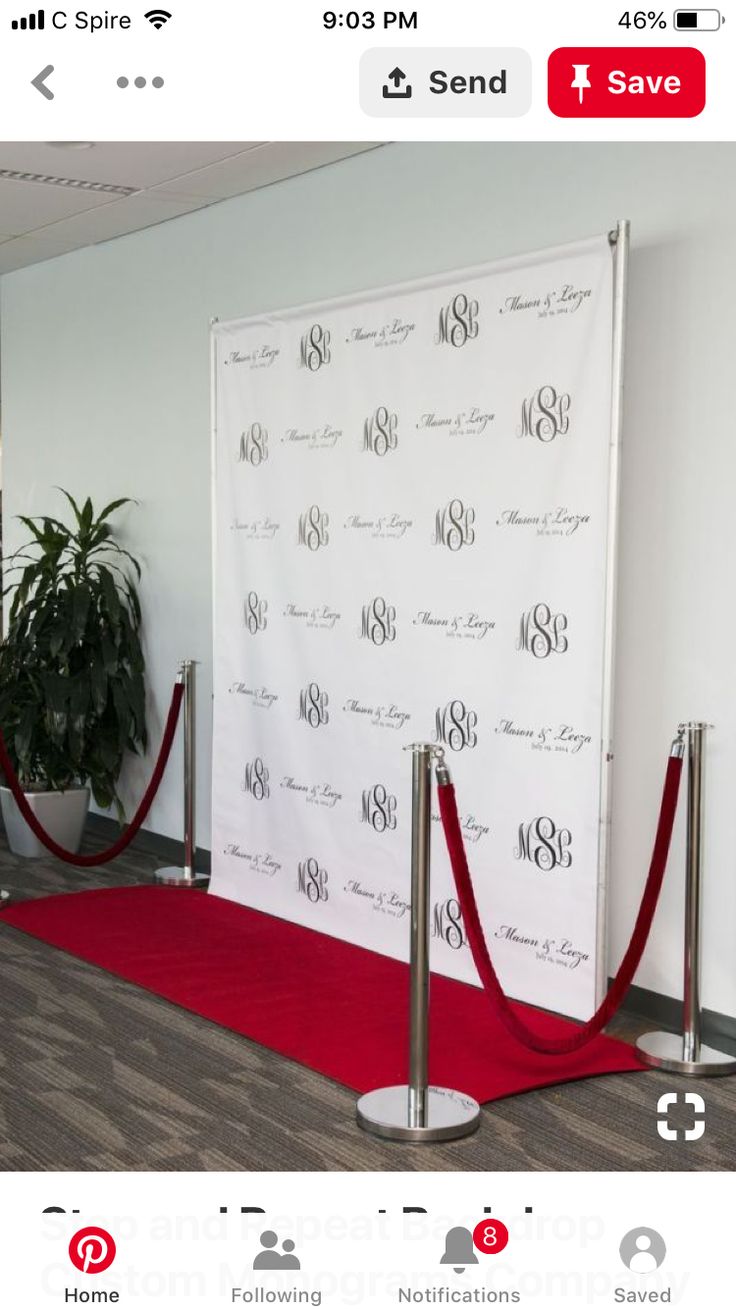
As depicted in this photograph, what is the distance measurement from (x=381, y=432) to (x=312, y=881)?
5.21ft

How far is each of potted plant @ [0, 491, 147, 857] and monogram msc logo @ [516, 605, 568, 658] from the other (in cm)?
243

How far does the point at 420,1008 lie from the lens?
313 cm

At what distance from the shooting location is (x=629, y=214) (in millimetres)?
3963

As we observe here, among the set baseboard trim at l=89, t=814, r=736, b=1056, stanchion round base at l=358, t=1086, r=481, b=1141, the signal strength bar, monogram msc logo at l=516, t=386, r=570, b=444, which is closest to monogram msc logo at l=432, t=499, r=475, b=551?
monogram msc logo at l=516, t=386, r=570, b=444

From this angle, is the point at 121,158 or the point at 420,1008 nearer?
the point at 420,1008

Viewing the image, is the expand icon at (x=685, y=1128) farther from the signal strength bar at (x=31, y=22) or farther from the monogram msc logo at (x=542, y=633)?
the signal strength bar at (x=31, y=22)

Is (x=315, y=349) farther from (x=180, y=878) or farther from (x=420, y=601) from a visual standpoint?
(x=180, y=878)

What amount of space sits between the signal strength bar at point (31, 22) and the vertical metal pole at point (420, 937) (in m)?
1.72

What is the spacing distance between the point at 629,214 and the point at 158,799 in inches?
132

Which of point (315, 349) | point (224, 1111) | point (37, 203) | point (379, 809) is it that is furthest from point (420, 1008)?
point (37, 203)
